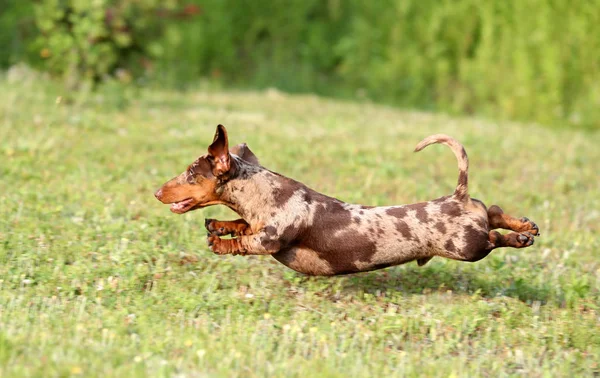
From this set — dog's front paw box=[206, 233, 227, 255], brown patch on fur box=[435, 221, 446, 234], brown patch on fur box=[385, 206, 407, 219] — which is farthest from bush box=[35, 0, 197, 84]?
brown patch on fur box=[435, 221, 446, 234]

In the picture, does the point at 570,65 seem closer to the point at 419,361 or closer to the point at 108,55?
the point at 108,55

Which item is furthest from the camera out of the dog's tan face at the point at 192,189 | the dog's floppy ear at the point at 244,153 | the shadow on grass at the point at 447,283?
the shadow on grass at the point at 447,283

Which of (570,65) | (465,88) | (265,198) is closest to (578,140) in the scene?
(570,65)

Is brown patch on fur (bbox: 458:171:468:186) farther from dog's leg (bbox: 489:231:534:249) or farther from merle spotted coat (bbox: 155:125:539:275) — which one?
dog's leg (bbox: 489:231:534:249)

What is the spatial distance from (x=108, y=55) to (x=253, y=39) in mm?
5642

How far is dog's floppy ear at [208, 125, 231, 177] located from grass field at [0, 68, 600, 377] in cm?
79

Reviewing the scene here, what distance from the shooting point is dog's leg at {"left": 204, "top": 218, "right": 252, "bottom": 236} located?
5.00 metres

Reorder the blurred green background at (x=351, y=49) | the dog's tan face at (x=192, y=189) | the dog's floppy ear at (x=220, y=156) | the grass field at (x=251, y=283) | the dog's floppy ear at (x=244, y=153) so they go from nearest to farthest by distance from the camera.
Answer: the grass field at (x=251, y=283)
the dog's floppy ear at (x=220, y=156)
the dog's tan face at (x=192, y=189)
the dog's floppy ear at (x=244, y=153)
the blurred green background at (x=351, y=49)

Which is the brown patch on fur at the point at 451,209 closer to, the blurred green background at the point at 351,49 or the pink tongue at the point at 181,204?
the pink tongue at the point at 181,204

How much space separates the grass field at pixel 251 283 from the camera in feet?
14.4

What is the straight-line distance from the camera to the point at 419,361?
14.9 feet

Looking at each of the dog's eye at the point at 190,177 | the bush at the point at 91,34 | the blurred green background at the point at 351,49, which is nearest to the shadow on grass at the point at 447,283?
the dog's eye at the point at 190,177

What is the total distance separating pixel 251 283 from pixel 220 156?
996 mm

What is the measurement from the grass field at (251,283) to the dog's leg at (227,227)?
0.41m
